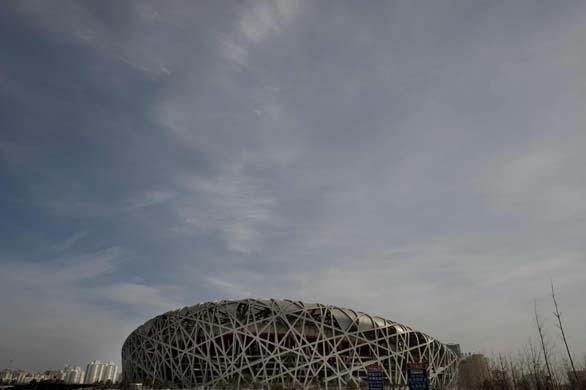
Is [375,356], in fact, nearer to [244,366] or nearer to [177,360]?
[244,366]

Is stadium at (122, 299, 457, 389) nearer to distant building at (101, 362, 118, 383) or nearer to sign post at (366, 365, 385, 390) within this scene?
sign post at (366, 365, 385, 390)

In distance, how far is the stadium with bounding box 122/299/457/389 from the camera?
41812mm

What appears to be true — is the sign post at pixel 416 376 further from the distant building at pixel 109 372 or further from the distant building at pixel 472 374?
the distant building at pixel 109 372

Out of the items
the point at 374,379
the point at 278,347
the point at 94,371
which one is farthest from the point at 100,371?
the point at 374,379

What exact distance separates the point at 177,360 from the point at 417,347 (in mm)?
29830

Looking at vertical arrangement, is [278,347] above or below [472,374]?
above

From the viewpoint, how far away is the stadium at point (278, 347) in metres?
41.8

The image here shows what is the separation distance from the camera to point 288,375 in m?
41.5

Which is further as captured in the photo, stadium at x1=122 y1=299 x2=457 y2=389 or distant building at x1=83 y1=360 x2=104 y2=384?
distant building at x1=83 y1=360 x2=104 y2=384

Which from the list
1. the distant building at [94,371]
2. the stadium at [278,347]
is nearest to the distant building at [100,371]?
the distant building at [94,371]

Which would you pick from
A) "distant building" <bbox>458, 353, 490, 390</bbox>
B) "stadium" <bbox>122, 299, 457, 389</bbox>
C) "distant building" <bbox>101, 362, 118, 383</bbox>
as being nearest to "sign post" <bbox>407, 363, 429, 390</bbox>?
"stadium" <bbox>122, 299, 457, 389</bbox>

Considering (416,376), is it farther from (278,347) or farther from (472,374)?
(472,374)

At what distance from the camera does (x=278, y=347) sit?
42531 mm

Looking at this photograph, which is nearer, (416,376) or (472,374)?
(416,376)
